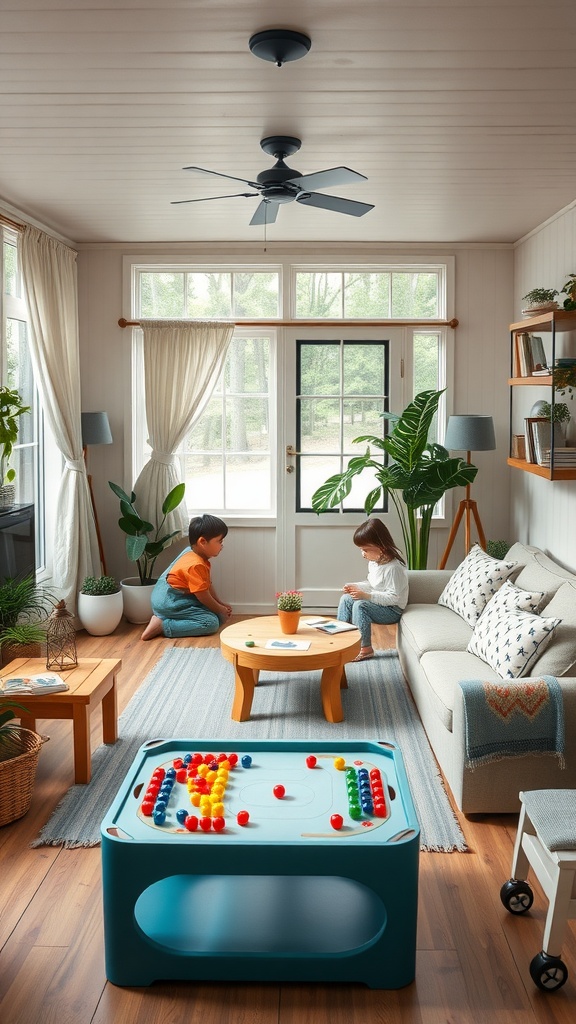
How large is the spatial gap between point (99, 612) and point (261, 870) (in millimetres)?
3742

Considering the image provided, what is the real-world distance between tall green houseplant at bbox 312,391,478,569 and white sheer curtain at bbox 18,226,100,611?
1604 millimetres

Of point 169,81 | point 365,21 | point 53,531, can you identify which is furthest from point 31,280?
point 365,21

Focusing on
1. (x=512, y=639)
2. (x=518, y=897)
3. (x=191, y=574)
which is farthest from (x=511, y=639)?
(x=191, y=574)

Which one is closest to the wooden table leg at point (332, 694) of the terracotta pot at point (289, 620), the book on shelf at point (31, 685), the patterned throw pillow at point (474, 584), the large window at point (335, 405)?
the terracotta pot at point (289, 620)

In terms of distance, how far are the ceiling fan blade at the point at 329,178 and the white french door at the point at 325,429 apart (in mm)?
2555

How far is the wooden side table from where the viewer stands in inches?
136

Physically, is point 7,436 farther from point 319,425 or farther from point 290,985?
point 290,985

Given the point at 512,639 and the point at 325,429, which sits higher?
the point at 325,429

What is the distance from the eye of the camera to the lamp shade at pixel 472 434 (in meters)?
5.73

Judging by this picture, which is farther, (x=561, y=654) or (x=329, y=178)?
(x=329, y=178)

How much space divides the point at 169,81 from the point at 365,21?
2.63ft

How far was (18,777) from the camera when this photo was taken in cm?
316

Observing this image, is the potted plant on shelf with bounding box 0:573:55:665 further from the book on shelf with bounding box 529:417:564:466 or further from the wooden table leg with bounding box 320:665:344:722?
the book on shelf with bounding box 529:417:564:466

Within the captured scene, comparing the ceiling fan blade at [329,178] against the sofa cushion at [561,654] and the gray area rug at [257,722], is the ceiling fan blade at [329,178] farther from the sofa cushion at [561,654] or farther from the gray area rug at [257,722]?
the gray area rug at [257,722]
